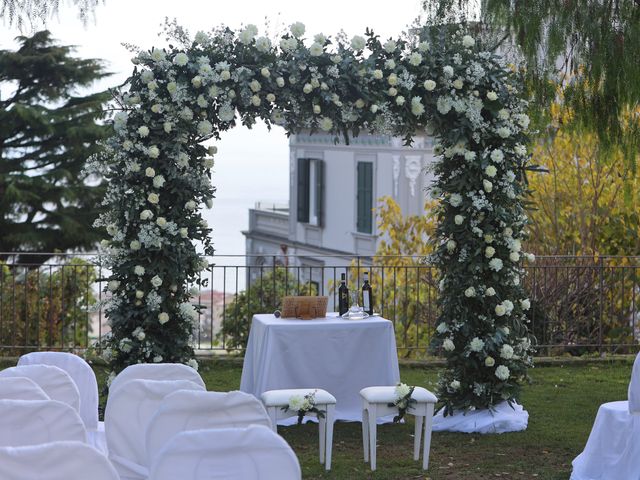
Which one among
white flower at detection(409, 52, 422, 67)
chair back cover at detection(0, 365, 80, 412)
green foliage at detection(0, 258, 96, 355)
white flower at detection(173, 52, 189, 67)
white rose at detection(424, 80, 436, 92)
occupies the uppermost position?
white flower at detection(409, 52, 422, 67)

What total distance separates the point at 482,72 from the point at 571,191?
18.9ft

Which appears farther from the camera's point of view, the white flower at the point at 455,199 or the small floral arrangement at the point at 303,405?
the white flower at the point at 455,199

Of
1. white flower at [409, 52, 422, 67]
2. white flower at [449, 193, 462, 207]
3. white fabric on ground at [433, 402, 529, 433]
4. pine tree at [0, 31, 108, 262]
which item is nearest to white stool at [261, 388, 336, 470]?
white fabric on ground at [433, 402, 529, 433]

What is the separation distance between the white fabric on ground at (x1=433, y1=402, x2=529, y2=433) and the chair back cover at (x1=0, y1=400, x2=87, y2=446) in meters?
4.01

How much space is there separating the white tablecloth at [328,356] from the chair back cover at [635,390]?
2.13 metres

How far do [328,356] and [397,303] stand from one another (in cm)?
449

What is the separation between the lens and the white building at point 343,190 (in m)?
24.0

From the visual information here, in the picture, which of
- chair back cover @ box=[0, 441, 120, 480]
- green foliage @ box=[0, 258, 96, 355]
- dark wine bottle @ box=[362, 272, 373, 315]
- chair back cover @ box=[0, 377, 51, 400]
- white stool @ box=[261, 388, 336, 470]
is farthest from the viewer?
green foliage @ box=[0, 258, 96, 355]

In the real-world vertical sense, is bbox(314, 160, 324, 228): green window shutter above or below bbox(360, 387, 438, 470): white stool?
above

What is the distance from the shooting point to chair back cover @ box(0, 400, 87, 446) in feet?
13.8

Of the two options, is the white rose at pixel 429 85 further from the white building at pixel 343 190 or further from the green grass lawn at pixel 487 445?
the white building at pixel 343 190

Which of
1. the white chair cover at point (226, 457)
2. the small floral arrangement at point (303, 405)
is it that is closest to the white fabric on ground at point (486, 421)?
the small floral arrangement at point (303, 405)

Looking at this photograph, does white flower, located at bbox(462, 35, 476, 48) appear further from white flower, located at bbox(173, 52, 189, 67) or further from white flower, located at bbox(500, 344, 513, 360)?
white flower, located at bbox(500, 344, 513, 360)

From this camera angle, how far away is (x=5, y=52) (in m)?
26.5
